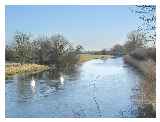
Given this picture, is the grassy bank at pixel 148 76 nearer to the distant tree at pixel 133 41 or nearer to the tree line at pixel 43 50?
the distant tree at pixel 133 41

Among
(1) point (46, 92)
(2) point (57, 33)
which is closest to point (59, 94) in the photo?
(1) point (46, 92)

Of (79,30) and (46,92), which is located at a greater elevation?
(79,30)

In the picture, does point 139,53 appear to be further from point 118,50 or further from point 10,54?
point 10,54

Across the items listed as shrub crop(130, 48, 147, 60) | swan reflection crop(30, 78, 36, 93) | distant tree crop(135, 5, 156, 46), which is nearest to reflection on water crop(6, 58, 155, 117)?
swan reflection crop(30, 78, 36, 93)

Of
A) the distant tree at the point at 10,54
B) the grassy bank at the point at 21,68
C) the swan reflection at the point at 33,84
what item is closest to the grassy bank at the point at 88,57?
the grassy bank at the point at 21,68
